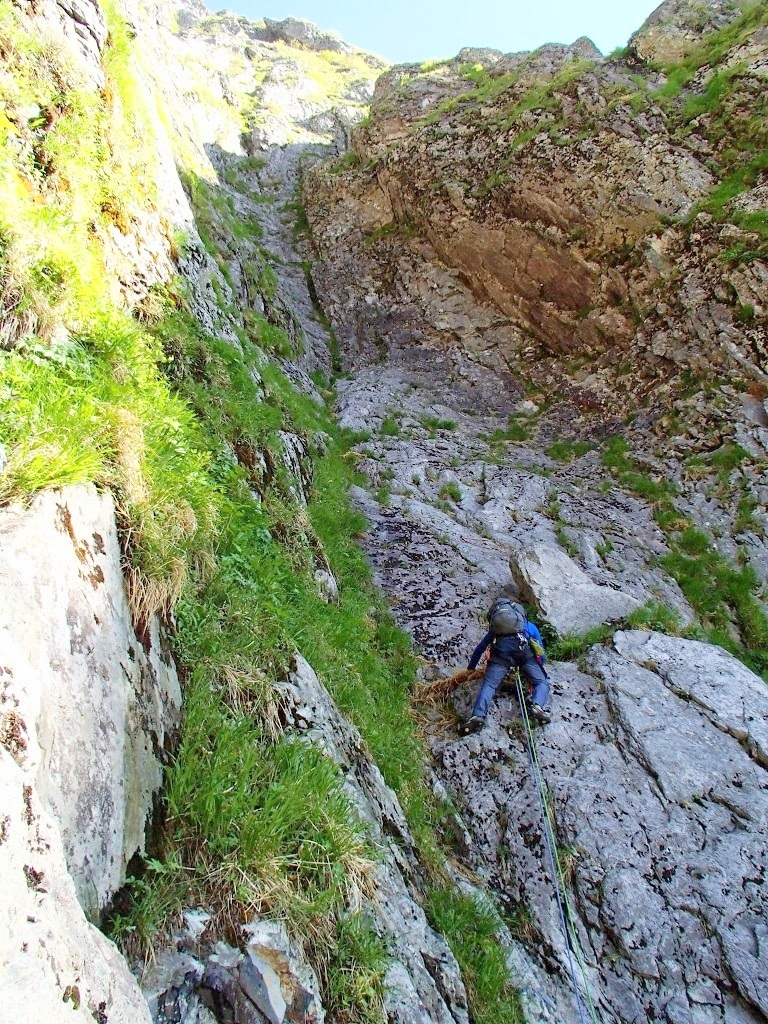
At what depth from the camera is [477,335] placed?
16844 mm

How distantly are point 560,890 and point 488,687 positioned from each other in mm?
2021

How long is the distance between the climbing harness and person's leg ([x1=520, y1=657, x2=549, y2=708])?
0.71 feet

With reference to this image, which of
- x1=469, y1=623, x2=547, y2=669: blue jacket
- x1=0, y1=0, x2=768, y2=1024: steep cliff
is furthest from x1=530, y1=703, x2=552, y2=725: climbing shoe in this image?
x1=469, y1=623, x2=547, y2=669: blue jacket

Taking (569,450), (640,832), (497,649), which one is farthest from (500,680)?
(569,450)

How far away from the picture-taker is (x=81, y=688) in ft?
7.99

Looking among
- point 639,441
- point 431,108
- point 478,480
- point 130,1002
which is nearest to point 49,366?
point 130,1002

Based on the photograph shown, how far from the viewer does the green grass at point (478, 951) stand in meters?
3.84

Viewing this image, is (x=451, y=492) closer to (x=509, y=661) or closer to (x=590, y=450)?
(x=590, y=450)

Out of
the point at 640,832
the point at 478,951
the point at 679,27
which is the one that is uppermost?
the point at 679,27

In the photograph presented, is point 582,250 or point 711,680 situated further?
point 582,250

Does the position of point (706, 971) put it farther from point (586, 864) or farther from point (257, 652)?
point (257, 652)

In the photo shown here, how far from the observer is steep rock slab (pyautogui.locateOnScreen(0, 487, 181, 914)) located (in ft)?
6.82

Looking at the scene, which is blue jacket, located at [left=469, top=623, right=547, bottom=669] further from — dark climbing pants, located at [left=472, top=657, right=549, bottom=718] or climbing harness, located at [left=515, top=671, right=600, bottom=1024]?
climbing harness, located at [left=515, top=671, right=600, bottom=1024]

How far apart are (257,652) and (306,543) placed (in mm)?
2820
